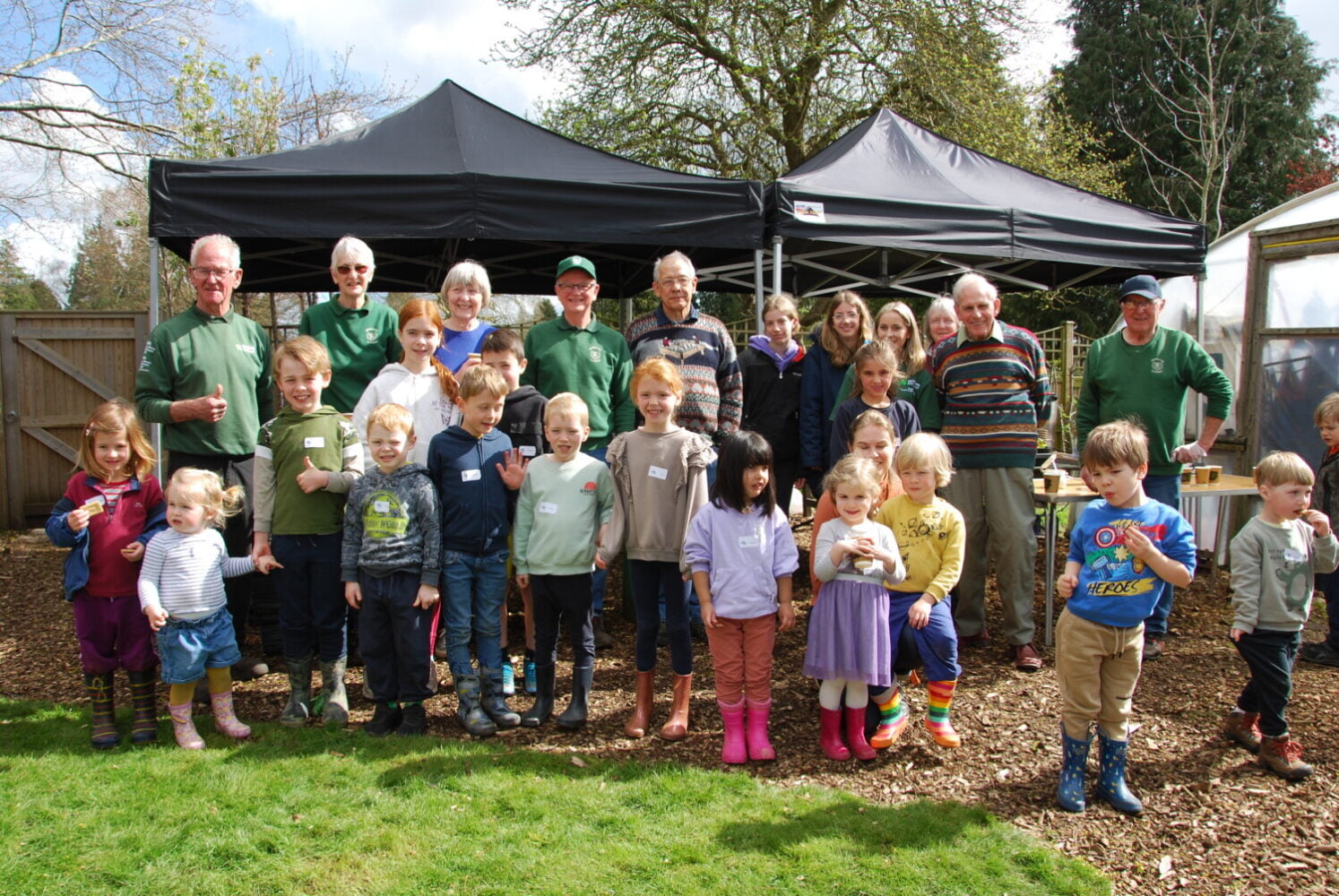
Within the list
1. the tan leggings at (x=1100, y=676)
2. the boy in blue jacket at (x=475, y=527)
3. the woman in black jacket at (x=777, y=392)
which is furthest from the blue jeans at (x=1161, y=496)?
the boy in blue jacket at (x=475, y=527)

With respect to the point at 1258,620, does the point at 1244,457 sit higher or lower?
higher

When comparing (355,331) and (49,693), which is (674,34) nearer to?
(355,331)

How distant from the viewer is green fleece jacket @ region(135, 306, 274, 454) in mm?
3867

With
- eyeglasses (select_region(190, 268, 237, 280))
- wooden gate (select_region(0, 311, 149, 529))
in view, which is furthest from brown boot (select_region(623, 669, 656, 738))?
wooden gate (select_region(0, 311, 149, 529))

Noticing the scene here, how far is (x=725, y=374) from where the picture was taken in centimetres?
448

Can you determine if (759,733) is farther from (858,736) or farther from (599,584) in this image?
(599,584)

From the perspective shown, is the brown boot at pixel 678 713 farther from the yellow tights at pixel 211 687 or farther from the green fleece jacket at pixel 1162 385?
the green fleece jacket at pixel 1162 385

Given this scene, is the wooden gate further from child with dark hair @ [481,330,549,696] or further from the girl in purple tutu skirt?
the girl in purple tutu skirt

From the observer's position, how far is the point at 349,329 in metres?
4.18

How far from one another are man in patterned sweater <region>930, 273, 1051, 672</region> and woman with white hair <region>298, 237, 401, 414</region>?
114 inches

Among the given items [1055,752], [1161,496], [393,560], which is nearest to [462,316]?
[393,560]

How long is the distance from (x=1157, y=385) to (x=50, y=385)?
10173 millimetres

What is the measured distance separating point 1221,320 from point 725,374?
606 centimetres

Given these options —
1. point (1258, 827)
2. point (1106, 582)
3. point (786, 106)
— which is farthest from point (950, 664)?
point (786, 106)
